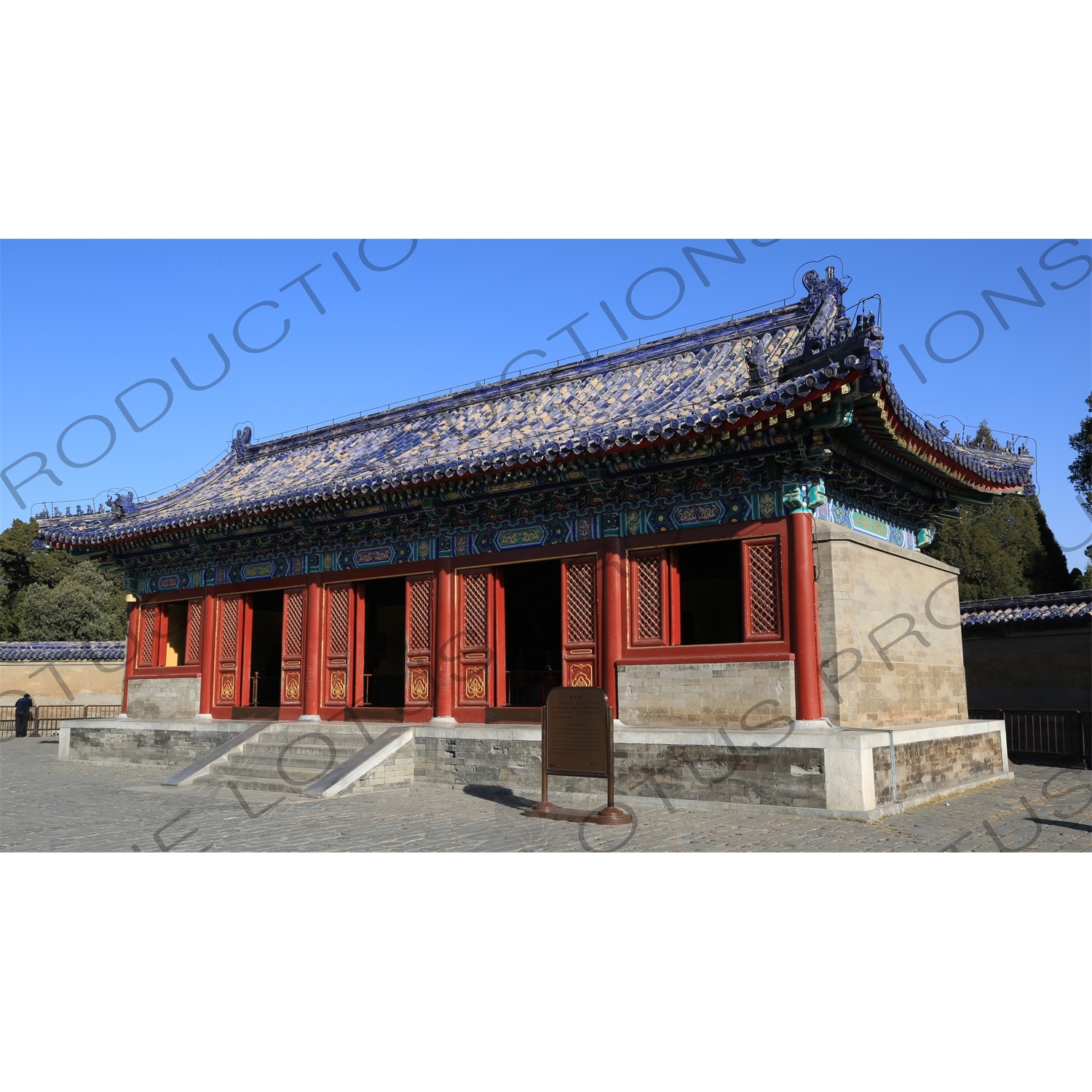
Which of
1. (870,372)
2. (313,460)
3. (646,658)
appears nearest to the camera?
(870,372)

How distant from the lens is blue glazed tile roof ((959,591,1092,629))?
19.6 meters

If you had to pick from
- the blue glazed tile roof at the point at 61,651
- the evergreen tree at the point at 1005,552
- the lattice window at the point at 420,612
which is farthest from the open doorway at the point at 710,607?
the blue glazed tile roof at the point at 61,651

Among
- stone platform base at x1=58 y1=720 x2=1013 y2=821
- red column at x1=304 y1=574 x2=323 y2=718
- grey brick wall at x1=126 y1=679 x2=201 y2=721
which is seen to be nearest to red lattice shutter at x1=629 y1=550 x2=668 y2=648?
stone platform base at x1=58 y1=720 x2=1013 y2=821

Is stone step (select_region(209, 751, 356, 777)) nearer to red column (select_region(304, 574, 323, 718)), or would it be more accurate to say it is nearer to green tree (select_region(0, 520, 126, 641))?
red column (select_region(304, 574, 323, 718))

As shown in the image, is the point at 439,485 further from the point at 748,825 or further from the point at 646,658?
the point at 748,825

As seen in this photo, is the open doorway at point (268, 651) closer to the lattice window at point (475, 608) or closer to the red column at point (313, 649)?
the red column at point (313, 649)

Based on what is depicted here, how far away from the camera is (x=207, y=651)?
1761 cm

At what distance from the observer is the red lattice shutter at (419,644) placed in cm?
1452

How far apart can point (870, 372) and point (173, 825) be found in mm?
8788

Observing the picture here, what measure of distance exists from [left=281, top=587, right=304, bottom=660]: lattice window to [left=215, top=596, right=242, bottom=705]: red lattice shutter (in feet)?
4.47

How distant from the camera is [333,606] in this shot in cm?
1600

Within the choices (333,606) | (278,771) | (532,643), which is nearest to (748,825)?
(278,771)

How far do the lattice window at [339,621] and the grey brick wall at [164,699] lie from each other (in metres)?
3.51

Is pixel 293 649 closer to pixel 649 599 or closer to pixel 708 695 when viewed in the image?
pixel 649 599
